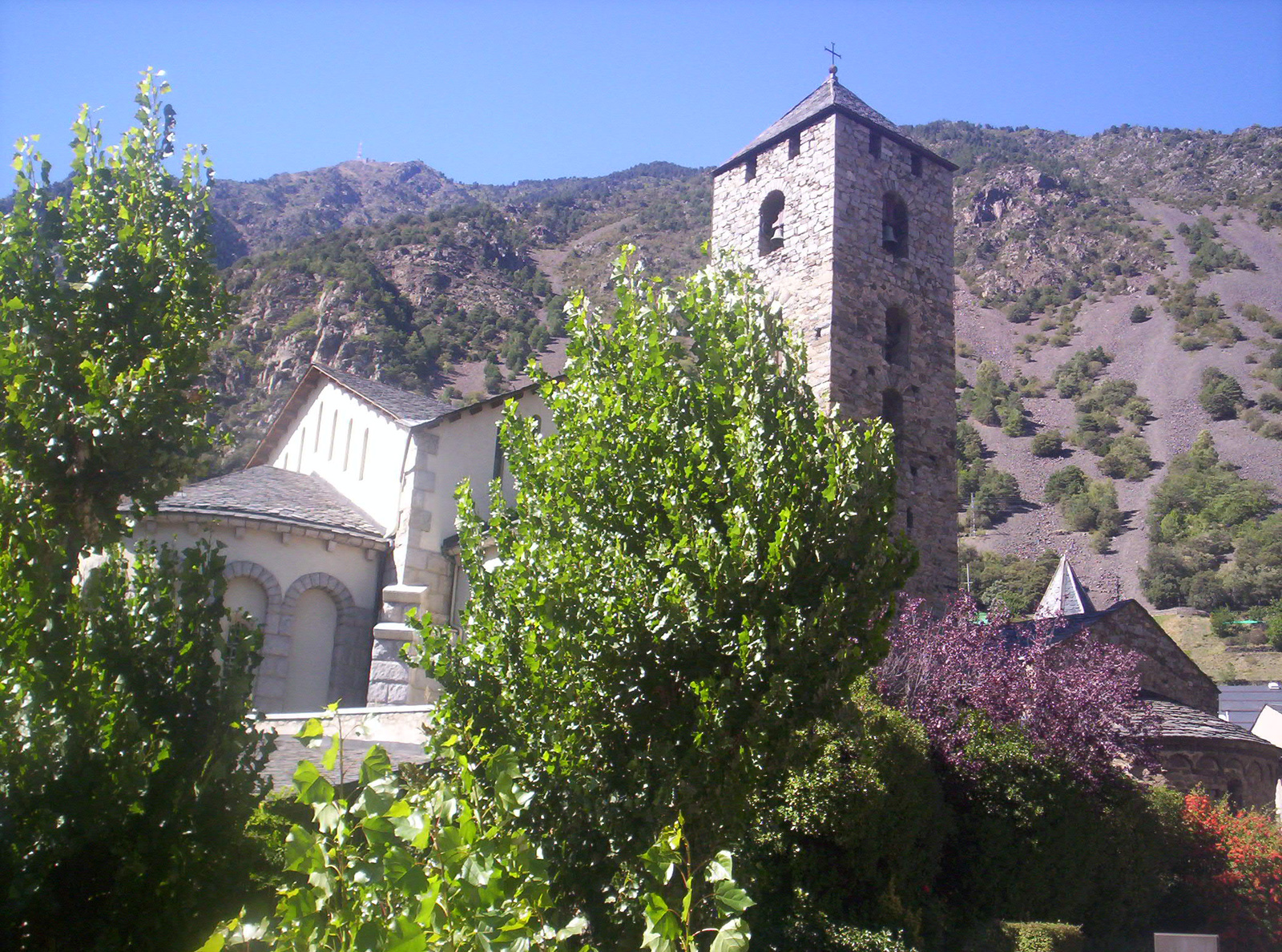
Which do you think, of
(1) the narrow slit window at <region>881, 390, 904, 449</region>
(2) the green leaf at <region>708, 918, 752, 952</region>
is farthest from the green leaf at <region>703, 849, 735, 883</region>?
(1) the narrow slit window at <region>881, 390, 904, 449</region>

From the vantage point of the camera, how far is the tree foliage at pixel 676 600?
6520 mm

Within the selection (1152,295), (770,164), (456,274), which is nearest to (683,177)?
(456,274)

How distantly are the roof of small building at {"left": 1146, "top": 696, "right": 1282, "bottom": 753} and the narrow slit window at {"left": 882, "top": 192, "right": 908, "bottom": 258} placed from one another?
32.1 feet

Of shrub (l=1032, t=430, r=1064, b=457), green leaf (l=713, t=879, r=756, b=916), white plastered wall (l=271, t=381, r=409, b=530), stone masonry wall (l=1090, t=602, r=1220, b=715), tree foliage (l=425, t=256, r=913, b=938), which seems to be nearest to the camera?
green leaf (l=713, t=879, r=756, b=916)

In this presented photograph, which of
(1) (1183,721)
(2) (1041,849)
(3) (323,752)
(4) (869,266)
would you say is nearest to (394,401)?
(4) (869,266)

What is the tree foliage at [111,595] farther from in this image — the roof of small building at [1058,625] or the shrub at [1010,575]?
the shrub at [1010,575]

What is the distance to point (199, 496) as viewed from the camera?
15.6m

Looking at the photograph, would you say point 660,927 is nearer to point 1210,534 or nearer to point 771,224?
point 771,224

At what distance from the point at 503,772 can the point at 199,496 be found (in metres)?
13.9

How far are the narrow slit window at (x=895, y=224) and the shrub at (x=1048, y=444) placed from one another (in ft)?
204

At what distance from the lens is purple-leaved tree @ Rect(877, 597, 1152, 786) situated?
549 inches

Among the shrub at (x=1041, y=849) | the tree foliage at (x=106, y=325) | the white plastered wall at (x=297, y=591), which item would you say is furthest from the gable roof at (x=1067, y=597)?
the tree foliage at (x=106, y=325)

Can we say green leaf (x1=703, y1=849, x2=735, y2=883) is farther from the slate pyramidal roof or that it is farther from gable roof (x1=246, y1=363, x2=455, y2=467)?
the slate pyramidal roof

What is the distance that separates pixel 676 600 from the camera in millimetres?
6555
